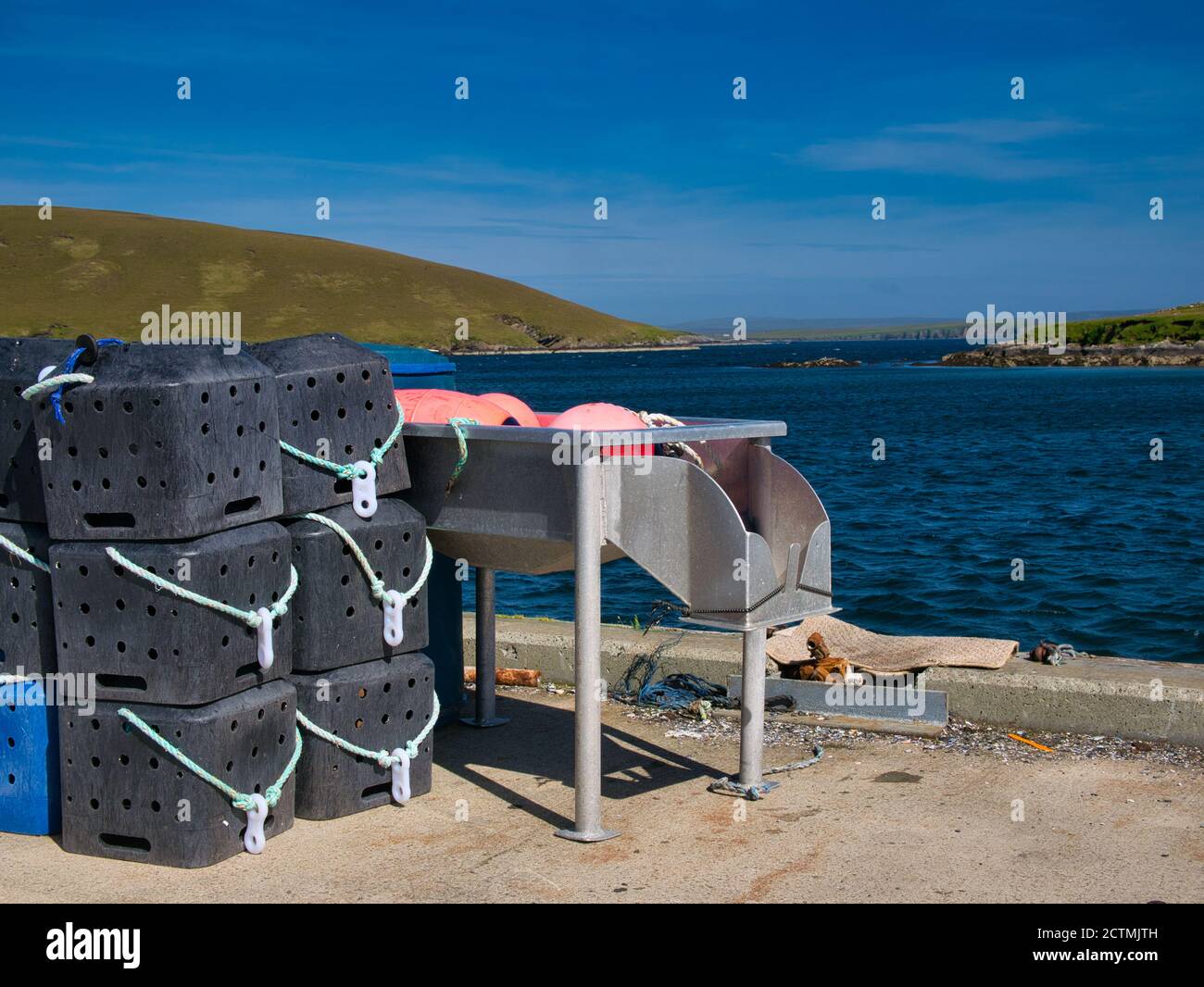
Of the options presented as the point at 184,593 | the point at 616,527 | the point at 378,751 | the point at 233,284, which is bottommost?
the point at 378,751

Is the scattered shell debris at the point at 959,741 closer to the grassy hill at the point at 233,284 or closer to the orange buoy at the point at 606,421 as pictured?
the orange buoy at the point at 606,421

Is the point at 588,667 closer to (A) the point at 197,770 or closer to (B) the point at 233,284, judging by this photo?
(A) the point at 197,770

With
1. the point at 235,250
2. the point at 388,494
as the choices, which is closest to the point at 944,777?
the point at 388,494

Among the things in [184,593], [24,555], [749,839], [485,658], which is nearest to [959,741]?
[749,839]

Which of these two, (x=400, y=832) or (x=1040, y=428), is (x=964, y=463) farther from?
(x=400, y=832)

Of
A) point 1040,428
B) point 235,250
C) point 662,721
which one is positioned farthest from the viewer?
point 235,250

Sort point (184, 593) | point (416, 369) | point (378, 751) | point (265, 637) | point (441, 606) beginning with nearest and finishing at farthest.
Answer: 1. point (184, 593)
2. point (265, 637)
3. point (378, 751)
4. point (441, 606)
5. point (416, 369)

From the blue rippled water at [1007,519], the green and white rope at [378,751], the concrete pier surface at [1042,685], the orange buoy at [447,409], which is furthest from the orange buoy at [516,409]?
the blue rippled water at [1007,519]

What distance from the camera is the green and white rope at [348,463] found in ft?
17.2

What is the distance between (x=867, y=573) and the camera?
67.8 ft

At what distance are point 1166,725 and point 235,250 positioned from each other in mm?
163299

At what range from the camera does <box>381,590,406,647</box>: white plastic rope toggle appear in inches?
216

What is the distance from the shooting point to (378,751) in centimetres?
558

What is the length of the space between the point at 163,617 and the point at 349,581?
0.85 metres
